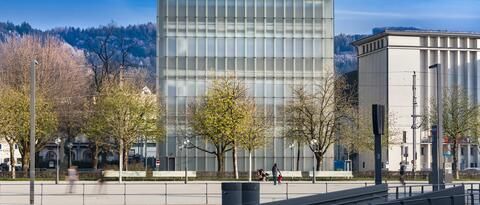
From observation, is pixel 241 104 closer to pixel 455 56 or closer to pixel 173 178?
pixel 173 178

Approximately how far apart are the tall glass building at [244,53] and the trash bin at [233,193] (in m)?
76.8

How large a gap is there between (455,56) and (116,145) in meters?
64.6

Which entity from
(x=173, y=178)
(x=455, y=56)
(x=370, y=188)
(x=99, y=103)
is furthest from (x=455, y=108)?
(x=370, y=188)

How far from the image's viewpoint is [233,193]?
18594mm

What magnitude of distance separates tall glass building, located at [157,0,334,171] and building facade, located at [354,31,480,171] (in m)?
24.8

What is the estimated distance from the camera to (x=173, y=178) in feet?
247

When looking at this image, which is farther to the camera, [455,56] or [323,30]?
[455,56]

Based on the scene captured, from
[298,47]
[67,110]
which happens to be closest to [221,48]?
[298,47]

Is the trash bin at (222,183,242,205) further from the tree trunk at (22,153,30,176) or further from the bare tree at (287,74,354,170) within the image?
the tree trunk at (22,153,30,176)

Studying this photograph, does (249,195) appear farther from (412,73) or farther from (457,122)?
(412,73)

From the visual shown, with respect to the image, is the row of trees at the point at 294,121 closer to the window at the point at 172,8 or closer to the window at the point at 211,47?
the window at the point at 211,47

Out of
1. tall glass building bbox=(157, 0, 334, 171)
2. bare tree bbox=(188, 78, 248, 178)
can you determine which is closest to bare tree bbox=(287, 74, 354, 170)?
bare tree bbox=(188, 78, 248, 178)

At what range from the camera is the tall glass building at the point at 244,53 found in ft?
315

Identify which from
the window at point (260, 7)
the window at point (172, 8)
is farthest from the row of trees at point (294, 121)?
the window at point (260, 7)
